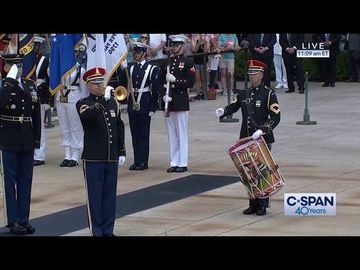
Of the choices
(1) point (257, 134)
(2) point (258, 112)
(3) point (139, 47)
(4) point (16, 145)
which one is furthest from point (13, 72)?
(3) point (139, 47)

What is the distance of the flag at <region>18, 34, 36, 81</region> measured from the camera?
46.7ft

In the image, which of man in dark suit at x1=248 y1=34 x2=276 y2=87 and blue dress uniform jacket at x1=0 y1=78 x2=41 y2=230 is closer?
blue dress uniform jacket at x1=0 y1=78 x2=41 y2=230

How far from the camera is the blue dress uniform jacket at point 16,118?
36.1ft

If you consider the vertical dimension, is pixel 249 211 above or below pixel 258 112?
below

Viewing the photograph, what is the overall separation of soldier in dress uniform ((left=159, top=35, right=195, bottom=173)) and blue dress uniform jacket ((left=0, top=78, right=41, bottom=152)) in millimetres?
3812

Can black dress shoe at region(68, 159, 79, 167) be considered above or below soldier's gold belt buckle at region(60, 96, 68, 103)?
below

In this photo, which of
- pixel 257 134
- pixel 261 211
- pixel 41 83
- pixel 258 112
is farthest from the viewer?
pixel 41 83

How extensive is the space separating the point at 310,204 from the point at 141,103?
14.4 ft

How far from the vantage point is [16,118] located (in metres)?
11.1

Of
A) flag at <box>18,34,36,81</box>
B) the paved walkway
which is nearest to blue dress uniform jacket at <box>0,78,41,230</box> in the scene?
the paved walkway

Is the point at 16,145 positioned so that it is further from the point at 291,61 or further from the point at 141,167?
the point at 291,61

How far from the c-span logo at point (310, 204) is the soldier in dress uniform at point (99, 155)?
1982 mm

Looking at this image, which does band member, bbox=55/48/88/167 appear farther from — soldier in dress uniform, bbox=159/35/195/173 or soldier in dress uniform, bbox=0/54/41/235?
soldier in dress uniform, bbox=0/54/41/235
